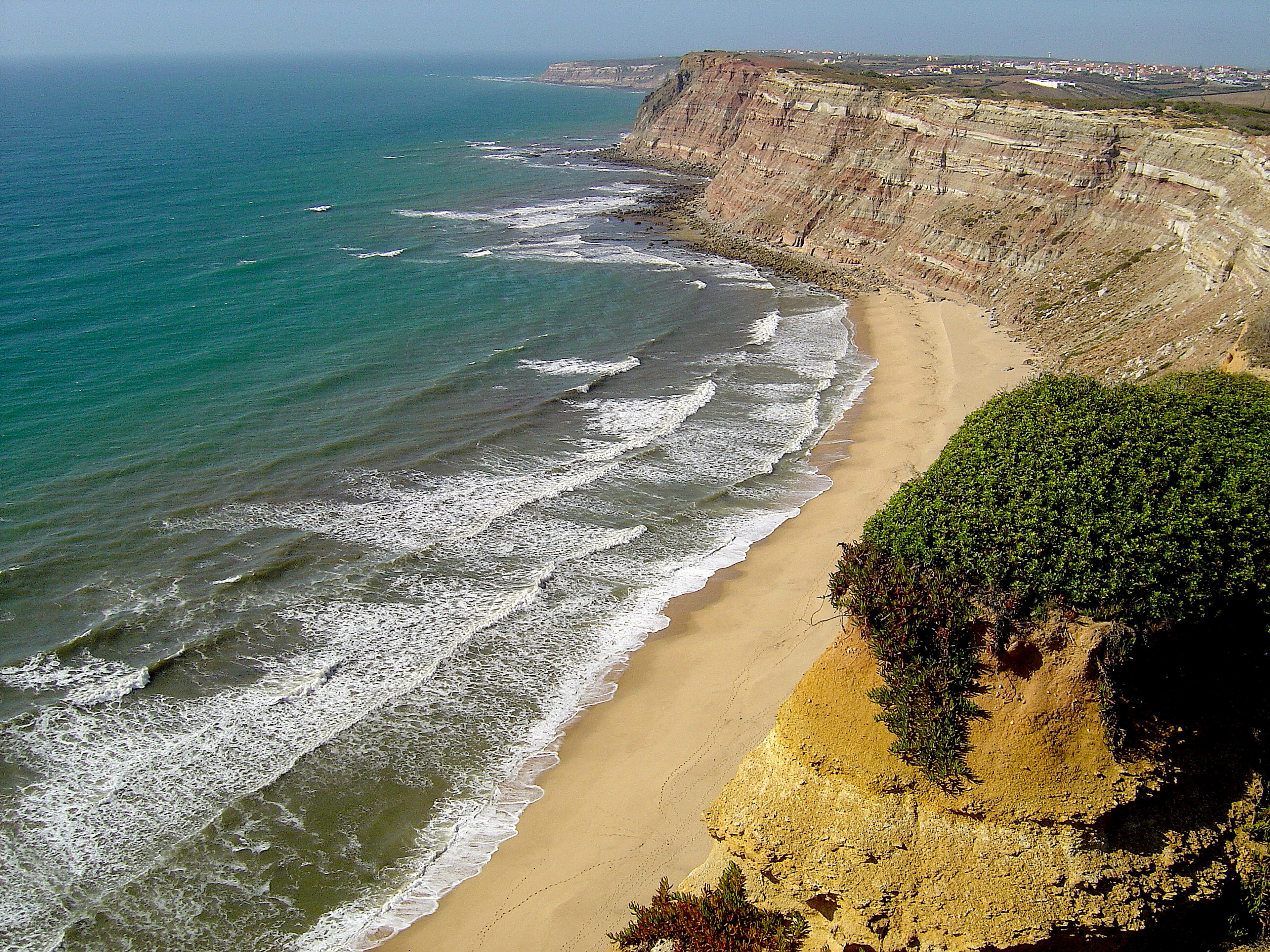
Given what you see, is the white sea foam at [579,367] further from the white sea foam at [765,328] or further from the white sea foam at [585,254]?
the white sea foam at [585,254]

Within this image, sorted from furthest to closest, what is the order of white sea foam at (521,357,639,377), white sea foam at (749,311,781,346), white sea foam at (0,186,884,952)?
white sea foam at (749,311,781,346) → white sea foam at (521,357,639,377) → white sea foam at (0,186,884,952)

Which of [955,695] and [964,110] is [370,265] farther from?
[955,695]

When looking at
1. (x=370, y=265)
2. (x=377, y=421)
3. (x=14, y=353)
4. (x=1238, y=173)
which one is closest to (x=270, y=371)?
(x=377, y=421)

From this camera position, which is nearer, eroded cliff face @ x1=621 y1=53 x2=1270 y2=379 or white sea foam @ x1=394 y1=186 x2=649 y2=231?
eroded cliff face @ x1=621 y1=53 x2=1270 y2=379

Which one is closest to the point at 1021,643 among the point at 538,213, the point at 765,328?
the point at 765,328

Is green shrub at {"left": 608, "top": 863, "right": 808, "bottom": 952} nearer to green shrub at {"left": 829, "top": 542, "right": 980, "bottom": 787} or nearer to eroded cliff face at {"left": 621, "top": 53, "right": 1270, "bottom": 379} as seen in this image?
green shrub at {"left": 829, "top": 542, "right": 980, "bottom": 787}

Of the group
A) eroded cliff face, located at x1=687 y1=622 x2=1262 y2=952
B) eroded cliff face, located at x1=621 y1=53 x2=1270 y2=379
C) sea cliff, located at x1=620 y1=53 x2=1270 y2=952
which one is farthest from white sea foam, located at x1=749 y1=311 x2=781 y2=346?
eroded cliff face, located at x1=687 y1=622 x2=1262 y2=952

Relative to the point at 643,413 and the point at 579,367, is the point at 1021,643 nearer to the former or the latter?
the point at 643,413
